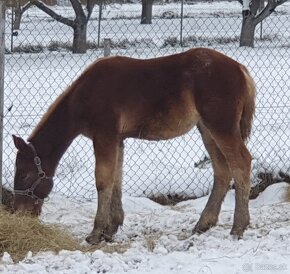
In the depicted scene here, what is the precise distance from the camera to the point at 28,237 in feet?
15.3

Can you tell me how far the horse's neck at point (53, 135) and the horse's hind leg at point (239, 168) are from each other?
46.7 inches

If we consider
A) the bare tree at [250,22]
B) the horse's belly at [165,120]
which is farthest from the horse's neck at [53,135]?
the bare tree at [250,22]

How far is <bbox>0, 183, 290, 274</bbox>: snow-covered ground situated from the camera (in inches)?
161

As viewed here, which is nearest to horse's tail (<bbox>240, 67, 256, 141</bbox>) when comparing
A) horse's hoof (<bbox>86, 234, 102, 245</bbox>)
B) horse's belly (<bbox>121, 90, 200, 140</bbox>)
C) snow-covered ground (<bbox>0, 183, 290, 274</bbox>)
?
horse's belly (<bbox>121, 90, 200, 140</bbox>)

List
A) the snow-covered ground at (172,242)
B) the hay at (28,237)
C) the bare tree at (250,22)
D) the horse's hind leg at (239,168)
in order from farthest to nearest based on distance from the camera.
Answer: the bare tree at (250,22) < the horse's hind leg at (239,168) < the hay at (28,237) < the snow-covered ground at (172,242)

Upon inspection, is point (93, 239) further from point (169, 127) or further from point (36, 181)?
point (169, 127)

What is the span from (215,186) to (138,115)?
957mm

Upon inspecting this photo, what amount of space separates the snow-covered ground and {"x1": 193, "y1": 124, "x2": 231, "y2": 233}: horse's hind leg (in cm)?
10

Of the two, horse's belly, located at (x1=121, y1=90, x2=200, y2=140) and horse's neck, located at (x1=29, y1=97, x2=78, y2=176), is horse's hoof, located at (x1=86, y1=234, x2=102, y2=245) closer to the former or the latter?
horse's neck, located at (x1=29, y1=97, x2=78, y2=176)

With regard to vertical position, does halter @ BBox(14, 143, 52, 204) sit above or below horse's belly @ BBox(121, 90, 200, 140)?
below

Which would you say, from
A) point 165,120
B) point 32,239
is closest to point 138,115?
point 165,120

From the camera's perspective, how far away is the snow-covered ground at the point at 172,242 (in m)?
4.10

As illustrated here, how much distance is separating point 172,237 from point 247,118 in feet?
3.79

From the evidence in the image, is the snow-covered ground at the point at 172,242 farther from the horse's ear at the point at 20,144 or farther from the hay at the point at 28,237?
the horse's ear at the point at 20,144
